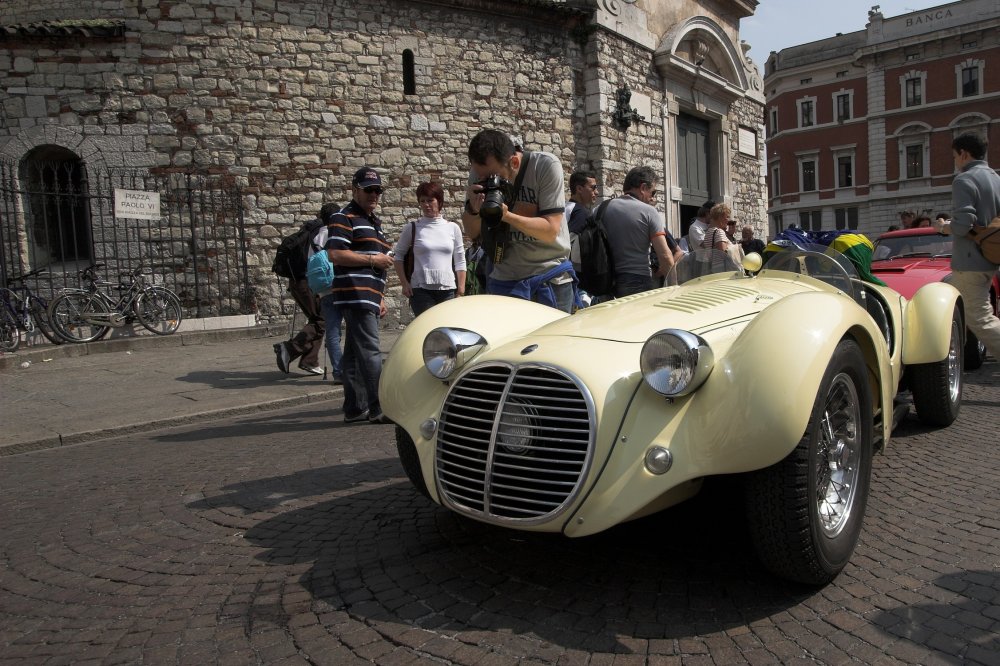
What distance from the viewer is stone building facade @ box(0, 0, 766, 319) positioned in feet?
36.1

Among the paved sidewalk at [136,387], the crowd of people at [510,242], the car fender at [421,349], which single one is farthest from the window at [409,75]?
the car fender at [421,349]

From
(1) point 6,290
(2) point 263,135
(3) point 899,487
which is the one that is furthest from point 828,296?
(2) point 263,135

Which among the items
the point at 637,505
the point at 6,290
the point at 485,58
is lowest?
the point at 637,505

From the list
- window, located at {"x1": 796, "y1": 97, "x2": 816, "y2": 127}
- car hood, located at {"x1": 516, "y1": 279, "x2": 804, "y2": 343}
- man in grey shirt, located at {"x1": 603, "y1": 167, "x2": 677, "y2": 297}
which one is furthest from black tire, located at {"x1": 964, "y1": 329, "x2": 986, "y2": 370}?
window, located at {"x1": 796, "y1": 97, "x2": 816, "y2": 127}

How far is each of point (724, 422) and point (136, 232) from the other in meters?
11.1

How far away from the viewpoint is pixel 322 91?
39.7 ft

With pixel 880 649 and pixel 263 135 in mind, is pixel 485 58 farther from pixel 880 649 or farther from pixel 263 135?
pixel 880 649

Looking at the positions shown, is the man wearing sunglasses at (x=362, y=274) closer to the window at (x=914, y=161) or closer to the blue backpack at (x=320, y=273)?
the blue backpack at (x=320, y=273)

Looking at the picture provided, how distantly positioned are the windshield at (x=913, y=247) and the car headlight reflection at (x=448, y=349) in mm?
5913

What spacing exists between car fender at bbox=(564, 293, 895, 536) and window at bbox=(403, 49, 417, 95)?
11607 mm

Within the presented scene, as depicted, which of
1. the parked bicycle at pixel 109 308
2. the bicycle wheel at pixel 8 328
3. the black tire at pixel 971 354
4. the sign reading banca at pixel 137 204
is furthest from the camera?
the sign reading banca at pixel 137 204

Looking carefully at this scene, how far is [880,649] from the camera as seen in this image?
79.0 inches

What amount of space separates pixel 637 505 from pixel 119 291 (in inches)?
417

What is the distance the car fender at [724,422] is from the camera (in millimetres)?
2131
